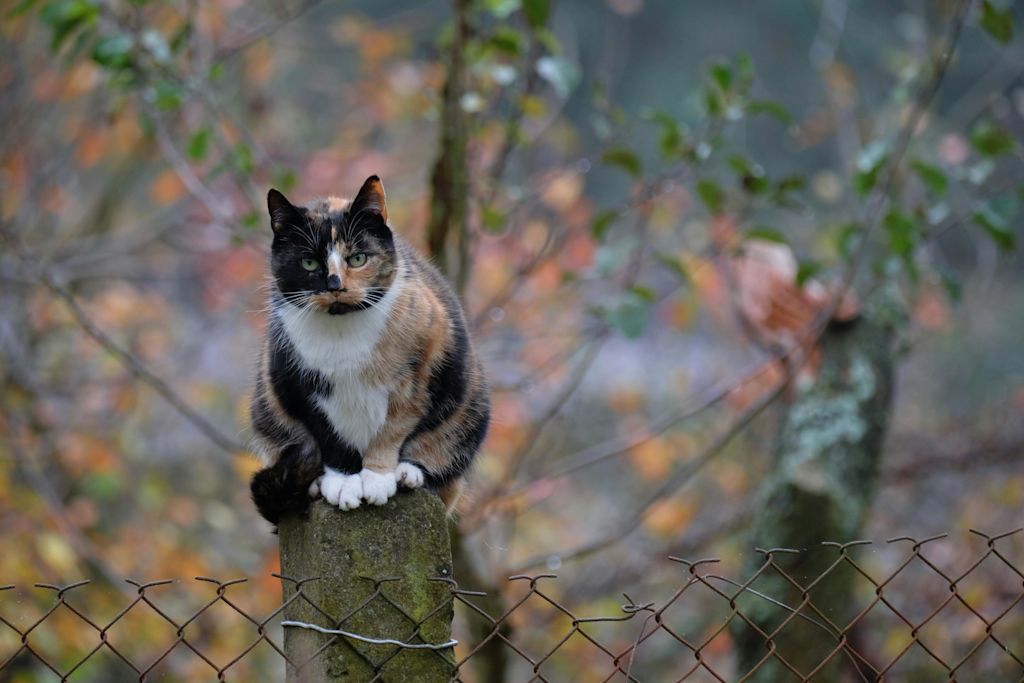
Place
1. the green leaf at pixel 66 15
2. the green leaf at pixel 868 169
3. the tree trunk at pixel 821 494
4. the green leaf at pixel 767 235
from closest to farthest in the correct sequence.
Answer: the green leaf at pixel 66 15 → the green leaf at pixel 767 235 → the green leaf at pixel 868 169 → the tree trunk at pixel 821 494

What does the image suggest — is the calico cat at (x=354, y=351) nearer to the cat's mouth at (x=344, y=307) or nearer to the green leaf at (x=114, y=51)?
the cat's mouth at (x=344, y=307)

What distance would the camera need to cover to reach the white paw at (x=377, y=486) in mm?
2037

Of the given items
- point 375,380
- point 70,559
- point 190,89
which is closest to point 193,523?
point 70,559

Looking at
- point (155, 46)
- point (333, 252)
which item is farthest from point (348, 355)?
point (155, 46)

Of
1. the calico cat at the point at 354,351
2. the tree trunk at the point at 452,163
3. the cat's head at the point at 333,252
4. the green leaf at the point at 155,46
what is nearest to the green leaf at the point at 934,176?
the tree trunk at the point at 452,163

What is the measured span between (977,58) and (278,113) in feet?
23.3

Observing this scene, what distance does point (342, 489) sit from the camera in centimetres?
207

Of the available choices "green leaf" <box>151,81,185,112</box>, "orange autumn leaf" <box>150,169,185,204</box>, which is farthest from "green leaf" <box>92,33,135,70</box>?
"orange autumn leaf" <box>150,169,185,204</box>

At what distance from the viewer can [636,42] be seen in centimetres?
1193

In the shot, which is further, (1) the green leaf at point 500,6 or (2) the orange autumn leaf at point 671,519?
(2) the orange autumn leaf at point 671,519

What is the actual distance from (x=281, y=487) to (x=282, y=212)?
0.62m

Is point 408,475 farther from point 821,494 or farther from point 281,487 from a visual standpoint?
point 821,494

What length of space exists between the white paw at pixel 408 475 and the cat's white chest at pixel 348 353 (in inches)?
4.7

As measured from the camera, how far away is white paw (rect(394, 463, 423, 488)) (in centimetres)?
226
